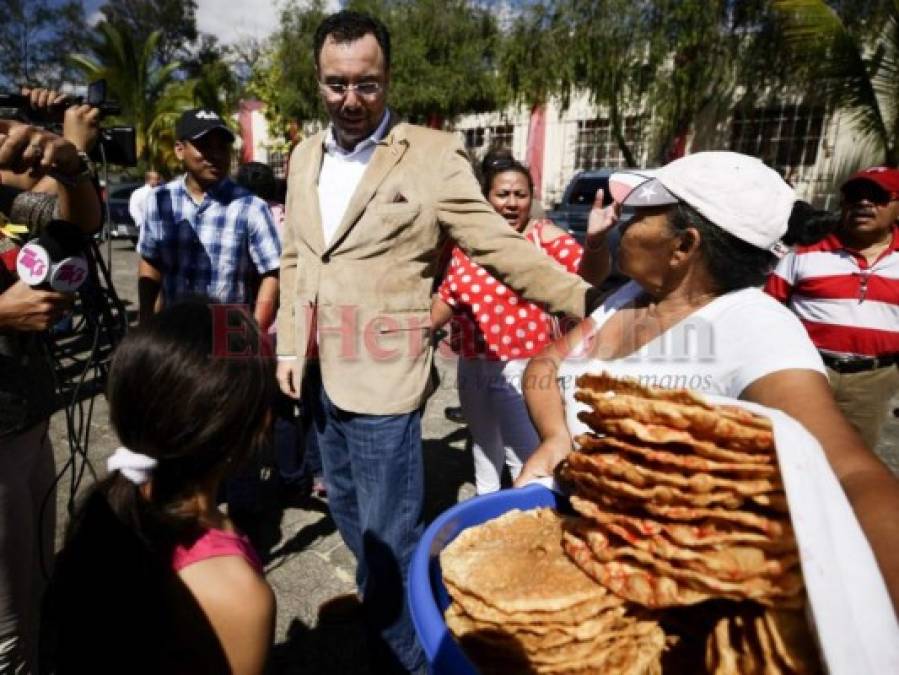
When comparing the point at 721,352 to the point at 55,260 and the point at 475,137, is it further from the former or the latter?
the point at 475,137

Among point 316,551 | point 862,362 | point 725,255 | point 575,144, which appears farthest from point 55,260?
point 575,144

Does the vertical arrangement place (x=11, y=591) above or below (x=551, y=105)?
below

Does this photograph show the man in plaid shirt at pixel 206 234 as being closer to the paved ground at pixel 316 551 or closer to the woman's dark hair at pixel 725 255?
the paved ground at pixel 316 551

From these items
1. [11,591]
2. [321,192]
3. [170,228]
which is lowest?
[11,591]

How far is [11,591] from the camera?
173cm

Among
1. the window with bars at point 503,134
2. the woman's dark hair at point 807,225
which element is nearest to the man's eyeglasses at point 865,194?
the woman's dark hair at point 807,225

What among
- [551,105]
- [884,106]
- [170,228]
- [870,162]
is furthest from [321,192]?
[551,105]

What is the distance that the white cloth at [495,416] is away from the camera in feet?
9.46

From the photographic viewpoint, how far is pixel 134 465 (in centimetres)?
113

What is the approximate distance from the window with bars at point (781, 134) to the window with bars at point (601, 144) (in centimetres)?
218

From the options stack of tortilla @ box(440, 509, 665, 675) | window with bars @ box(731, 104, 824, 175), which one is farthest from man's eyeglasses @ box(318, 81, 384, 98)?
window with bars @ box(731, 104, 824, 175)

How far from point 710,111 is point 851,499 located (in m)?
13.6

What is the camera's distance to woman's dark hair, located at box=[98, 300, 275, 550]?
1147 mm

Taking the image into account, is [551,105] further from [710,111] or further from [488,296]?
[488,296]
